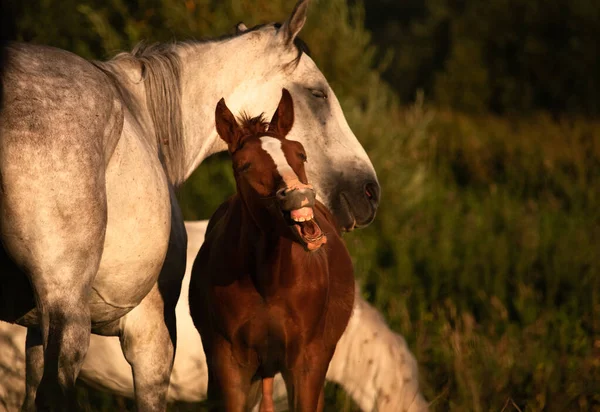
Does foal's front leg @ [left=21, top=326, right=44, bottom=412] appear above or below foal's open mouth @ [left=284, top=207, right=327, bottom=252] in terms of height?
below

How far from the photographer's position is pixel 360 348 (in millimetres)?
4762

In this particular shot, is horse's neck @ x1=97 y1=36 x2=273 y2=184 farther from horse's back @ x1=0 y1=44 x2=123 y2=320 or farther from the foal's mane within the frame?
horse's back @ x1=0 y1=44 x2=123 y2=320

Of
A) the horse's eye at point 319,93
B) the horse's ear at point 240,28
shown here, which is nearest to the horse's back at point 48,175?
the horse's eye at point 319,93

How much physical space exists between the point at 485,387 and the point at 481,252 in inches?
148

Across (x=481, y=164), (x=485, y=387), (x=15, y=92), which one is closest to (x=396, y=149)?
(x=481, y=164)

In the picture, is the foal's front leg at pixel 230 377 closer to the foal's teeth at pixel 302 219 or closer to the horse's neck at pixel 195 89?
the foal's teeth at pixel 302 219

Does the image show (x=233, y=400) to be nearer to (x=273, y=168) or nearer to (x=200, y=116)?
(x=273, y=168)

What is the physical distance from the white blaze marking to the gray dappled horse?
42 cm

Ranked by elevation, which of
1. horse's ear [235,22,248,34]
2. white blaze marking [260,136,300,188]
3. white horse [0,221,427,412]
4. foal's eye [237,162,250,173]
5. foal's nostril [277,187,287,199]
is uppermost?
horse's ear [235,22,248,34]

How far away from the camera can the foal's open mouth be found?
2.61 m

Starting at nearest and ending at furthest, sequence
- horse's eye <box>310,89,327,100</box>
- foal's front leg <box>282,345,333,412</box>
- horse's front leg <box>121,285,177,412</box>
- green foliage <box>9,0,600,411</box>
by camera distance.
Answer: foal's front leg <box>282,345,333,412</box> → horse's front leg <box>121,285,177,412</box> → horse's eye <box>310,89,327,100</box> → green foliage <box>9,0,600,411</box>

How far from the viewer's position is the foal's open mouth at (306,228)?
2609mm

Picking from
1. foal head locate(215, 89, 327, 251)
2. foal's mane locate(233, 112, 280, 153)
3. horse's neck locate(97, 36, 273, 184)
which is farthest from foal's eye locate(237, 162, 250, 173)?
horse's neck locate(97, 36, 273, 184)

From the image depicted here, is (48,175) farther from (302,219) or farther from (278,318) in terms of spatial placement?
(278,318)
